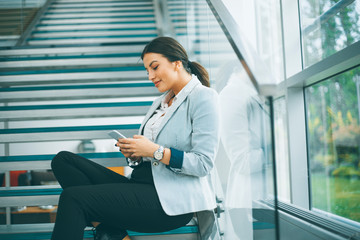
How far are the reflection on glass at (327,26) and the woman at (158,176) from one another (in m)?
1.57

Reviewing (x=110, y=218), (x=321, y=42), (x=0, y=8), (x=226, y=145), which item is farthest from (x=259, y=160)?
(x=0, y=8)

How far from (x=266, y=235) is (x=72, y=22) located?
458 cm

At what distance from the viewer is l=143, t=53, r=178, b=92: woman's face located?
1.62m

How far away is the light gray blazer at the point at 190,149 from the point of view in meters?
1.41

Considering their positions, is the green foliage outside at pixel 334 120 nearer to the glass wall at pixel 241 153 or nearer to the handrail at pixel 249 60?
the glass wall at pixel 241 153

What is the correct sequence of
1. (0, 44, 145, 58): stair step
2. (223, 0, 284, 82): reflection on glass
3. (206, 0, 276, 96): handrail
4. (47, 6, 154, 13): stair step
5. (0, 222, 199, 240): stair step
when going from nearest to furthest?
(206, 0, 276, 96): handrail, (0, 222, 199, 240): stair step, (0, 44, 145, 58): stair step, (223, 0, 284, 82): reflection on glass, (47, 6, 154, 13): stair step

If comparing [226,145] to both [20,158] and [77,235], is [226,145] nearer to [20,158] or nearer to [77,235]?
[77,235]

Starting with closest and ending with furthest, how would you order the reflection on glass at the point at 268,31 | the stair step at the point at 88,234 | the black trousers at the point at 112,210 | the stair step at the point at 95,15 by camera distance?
the black trousers at the point at 112,210 < the stair step at the point at 88,234 < the reflection on glass at the point at 268,31 < the stair step at the point at 95,15

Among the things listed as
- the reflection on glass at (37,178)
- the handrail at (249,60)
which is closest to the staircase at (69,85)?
the reflection on glass at (37,178)

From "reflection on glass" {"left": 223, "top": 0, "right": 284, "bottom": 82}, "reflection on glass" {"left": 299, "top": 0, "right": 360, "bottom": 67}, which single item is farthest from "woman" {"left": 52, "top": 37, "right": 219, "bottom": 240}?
"reflection on glass" {"left": 223, "top": 0, "right": 284, "bottom": 82}

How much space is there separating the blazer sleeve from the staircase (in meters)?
0.53

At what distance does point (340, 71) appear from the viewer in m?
2.57

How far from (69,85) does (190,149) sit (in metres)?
2.06

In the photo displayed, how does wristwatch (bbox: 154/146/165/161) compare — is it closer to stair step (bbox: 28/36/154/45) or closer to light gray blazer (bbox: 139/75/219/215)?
light gray blazer (bbox: 139/75/219/215)
